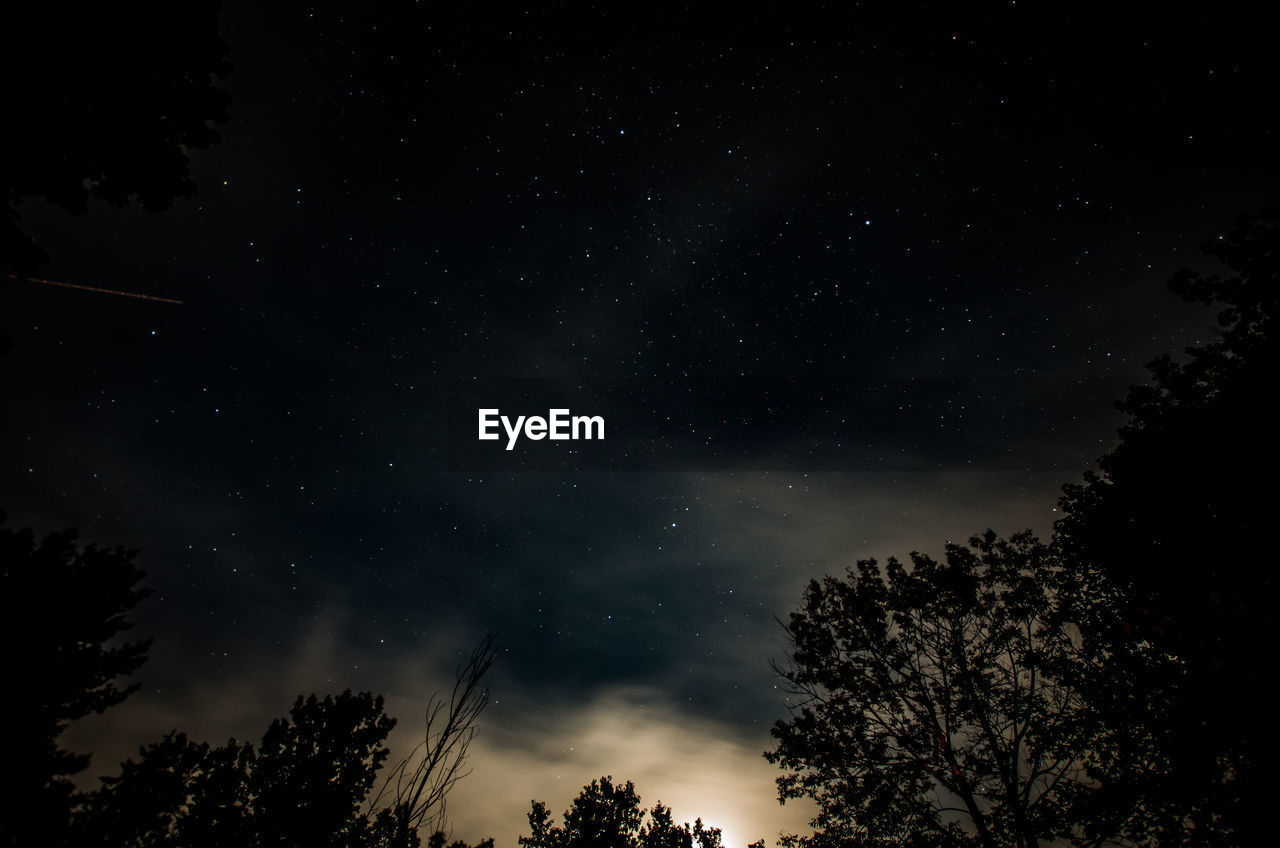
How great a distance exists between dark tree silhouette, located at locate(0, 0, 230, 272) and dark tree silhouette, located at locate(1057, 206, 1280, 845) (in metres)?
14.6

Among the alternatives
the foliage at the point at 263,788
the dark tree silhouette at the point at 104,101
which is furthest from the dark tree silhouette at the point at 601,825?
the dark tree silhouette at the point at 104,101

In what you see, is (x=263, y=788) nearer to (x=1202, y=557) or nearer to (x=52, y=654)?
(x=52, y=654)

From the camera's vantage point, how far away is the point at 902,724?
11.8 metres

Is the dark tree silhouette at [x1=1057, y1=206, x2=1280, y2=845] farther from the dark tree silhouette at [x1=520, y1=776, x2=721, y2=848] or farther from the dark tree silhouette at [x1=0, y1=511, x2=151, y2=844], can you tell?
the dark tree silhouette at [x1=520, y1=776, x2=721, y2=848]

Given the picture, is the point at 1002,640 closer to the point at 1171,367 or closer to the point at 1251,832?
the point at 1251,832

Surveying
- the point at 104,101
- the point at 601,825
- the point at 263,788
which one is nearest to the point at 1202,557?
the point at 104,101

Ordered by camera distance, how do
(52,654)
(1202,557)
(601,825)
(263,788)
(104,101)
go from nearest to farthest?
(104,101) < (52,654) < (1202,557) < (263,788) < (601,825)

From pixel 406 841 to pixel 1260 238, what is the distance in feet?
49.0

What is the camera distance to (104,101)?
4605 millimetres

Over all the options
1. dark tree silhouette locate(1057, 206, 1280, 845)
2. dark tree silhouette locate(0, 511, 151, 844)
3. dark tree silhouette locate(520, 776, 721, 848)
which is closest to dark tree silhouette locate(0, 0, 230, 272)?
dark tree silhouette locate(0, 511, 151, 844)

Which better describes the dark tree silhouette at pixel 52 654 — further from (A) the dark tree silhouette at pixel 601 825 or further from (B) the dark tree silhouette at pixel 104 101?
(A) the dark tree silhouette at pixel 601 825

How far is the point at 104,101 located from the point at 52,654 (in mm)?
7352

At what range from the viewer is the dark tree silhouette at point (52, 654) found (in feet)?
17.9

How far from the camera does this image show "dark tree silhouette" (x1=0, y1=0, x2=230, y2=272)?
3998mm
